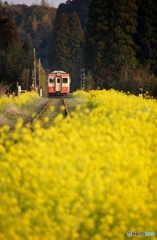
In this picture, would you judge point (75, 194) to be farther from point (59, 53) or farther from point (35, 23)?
point (35, 23)

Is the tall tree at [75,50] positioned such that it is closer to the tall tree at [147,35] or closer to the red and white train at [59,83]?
the red and white train at [59,83]

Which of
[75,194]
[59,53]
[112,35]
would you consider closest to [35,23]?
[59,53]

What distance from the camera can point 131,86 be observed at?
36656 millimetres

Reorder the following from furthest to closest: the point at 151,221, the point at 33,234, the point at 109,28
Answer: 1. the point at 109,28
2. the point at 151,221
3. the point at 33,234

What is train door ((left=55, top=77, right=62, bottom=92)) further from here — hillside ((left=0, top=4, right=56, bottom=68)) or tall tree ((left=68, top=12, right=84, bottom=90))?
hillside ((left=0, top=4, right=56, bottom=68))

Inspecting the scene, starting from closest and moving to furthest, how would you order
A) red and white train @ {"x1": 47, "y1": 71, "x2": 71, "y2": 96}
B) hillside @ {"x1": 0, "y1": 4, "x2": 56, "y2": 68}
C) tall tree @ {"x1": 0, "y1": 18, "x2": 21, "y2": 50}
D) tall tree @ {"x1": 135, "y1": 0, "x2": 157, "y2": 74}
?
tall tree @ {"x1": 135, "y1": 0, "x2": 157, "y2": 74} → red and white train @ {"x1": 47, "y1": 71, "x2": 71, "y2": 96} → tall tree @ {"x1": 0, "y1": 18, "x2": 21, "y2": 50} → hillside @ {"x1": 0, "y1": 4, "x2": 56, "y2": 68}

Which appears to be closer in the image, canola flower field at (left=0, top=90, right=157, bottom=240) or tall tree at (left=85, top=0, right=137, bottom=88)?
canola flower field at (left=0, top=90, right=157, bottom=240)

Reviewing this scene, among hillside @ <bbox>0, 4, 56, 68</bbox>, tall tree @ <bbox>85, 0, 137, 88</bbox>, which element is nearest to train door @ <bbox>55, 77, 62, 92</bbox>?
tall tree @ <bbox>85, 0, 137, 88</bbox>

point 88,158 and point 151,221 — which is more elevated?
point 88,158

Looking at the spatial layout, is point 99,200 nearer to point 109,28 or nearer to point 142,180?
point 142,180

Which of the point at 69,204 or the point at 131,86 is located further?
the point at 131,86

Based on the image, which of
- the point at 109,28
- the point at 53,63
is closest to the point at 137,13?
the point at 109,28

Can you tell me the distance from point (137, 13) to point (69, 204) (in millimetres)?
41936

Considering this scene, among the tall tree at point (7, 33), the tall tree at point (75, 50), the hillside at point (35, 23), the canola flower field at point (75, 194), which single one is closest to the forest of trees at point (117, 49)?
the tall tree at point (7, 33)
